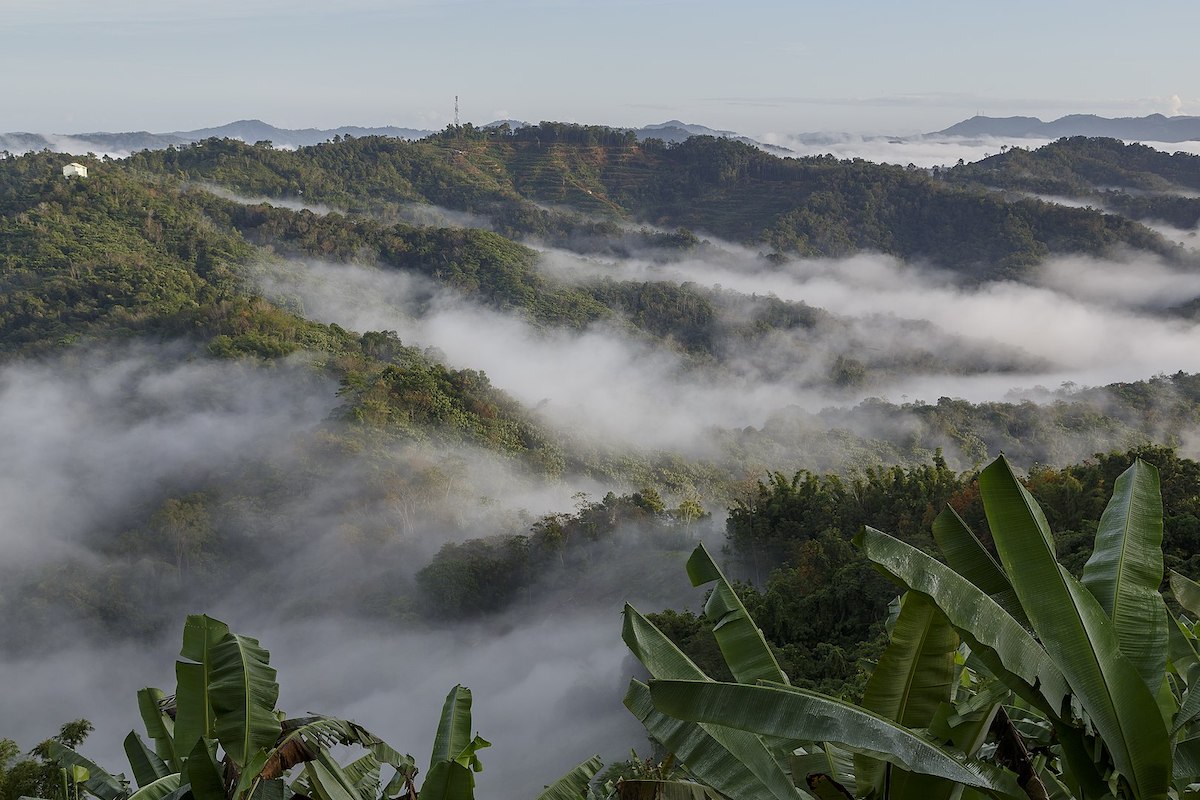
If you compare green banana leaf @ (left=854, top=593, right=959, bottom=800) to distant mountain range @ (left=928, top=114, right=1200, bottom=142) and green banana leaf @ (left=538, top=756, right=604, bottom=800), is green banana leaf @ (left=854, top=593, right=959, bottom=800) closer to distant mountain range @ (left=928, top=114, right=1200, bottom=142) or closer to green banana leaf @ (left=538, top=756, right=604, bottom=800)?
green banana leaf @ (left=538, top=756, right=604, bottom=800)

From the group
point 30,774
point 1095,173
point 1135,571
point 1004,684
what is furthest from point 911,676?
point 1095,173

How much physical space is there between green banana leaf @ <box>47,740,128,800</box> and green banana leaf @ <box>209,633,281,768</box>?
→ 770mm

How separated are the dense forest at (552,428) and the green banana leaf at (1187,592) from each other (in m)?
0.02

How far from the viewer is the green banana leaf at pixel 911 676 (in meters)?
2.22

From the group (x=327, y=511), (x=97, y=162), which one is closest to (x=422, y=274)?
(x=97, y=162)

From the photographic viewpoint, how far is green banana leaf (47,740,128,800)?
328 cm

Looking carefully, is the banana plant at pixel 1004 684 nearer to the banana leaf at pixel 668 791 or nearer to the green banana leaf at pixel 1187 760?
the green banana leaf at pixel 1187 760

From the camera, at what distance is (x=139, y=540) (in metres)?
28.0

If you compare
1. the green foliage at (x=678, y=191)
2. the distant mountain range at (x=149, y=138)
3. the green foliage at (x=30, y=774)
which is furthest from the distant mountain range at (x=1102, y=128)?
the green foliage at (x=30, y=774)

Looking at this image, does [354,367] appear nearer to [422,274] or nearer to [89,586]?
[89,586]

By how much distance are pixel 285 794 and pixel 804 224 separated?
87.3 meters

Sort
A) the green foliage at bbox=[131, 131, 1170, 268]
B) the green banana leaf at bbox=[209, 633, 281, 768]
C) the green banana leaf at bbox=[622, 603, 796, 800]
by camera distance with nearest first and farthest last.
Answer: the green banana leaf at bbox=[622, 603, 796, 800]
the green banana leaf at bbox=[209, 633, 281, 768]
the green foliage at bbox=[131, 131, 1170, 268]

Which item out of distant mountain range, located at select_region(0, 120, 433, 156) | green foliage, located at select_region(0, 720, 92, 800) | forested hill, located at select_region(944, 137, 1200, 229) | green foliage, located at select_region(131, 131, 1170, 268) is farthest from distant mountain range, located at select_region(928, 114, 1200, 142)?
green foliage, located at select_region(0, 720, 92, 800)

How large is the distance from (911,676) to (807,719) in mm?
534
